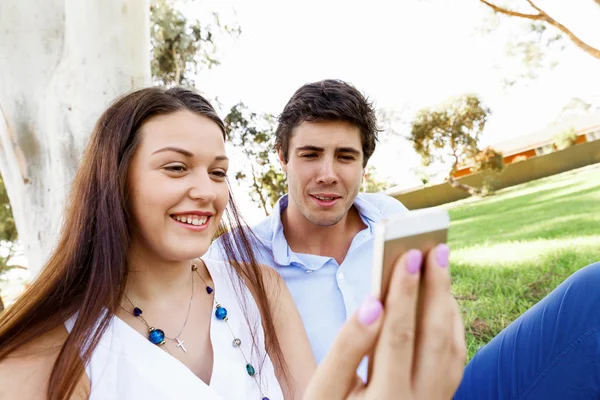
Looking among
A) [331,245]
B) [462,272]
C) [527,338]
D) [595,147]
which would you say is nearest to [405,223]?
[527,338]

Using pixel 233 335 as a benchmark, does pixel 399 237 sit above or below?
above

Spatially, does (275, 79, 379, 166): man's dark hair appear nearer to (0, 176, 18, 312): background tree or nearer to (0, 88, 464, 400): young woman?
(0, 88, 464, 400): young woman

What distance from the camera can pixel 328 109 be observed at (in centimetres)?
259

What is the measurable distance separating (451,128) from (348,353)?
47.8 ft

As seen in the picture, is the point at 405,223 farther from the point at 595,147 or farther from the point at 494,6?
the point at 595,147

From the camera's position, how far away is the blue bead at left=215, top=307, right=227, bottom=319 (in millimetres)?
1820

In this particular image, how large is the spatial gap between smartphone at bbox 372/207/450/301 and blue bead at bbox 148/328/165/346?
97 centimetres

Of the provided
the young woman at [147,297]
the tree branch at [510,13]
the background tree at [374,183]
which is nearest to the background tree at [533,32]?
the tree branch at [510,13]

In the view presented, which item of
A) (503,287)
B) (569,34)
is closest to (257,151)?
(569,34)

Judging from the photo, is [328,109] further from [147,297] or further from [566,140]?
[566,140]

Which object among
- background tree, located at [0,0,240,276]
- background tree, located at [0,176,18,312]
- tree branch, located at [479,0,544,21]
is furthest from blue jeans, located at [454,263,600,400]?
background tree, located at [0,176,18,312]

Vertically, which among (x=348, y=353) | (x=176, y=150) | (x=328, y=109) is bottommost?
(x=348, y=353)

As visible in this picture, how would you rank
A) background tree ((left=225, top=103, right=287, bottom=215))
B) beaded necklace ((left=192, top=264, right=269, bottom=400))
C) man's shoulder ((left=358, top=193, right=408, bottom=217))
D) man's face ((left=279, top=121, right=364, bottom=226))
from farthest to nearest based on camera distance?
background tree ((left=225, top=103, right=287, bottom=215)) < man's shoulder ((left=358, top=193, right=408, bottom=217)) < man's face ((left=279, top=121, right=364, bottom=226)) < beaded necklace ((left=192, top=264, right=269, bottom=400))

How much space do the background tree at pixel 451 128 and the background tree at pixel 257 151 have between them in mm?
4488
